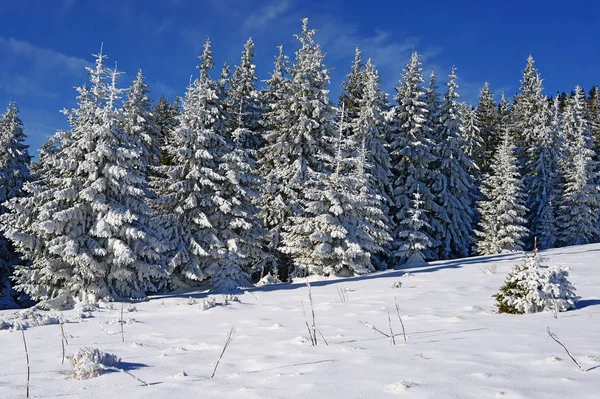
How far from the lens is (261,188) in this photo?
25047 millimetres

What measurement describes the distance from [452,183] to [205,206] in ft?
62.3

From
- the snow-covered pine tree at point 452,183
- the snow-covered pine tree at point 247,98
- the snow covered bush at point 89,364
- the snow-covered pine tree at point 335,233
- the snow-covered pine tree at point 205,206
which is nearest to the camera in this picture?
the snow covered bush at point 89,364


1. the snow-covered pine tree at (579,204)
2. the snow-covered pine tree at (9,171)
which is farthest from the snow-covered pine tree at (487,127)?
the snow-covered pine tree at (9,171)

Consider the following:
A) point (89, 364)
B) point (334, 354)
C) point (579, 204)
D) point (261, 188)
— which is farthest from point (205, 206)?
point (579, 204)

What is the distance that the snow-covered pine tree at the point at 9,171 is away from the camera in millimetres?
25484

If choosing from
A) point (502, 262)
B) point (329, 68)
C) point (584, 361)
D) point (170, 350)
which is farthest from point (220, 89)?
point (584, 361)

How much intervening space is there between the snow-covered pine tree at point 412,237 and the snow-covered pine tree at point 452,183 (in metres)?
3.24

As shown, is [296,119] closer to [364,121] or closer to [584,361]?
[364,121]

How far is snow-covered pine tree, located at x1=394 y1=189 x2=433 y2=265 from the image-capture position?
27.0 meters

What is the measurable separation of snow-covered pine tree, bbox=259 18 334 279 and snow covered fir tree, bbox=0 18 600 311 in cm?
10

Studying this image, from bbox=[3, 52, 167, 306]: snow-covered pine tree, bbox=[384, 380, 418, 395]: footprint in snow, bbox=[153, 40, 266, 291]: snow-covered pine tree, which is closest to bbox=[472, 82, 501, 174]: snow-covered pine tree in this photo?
bbox=[153, 40, 266, 291]: snow-covered pine tree

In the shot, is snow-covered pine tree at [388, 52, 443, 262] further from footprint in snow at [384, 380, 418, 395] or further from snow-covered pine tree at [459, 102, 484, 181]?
footprint in snow at [384, 380, 418, 395]

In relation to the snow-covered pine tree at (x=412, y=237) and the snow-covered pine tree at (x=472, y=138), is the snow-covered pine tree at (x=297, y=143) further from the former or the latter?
the snow-covered pine tree at (x=472, y=138)

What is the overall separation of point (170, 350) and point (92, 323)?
141 inches
